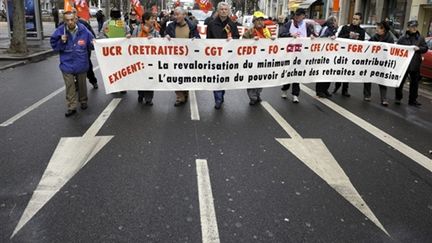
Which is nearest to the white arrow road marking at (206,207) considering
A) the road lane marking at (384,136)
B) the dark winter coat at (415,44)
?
the road lane marking at (384,136)

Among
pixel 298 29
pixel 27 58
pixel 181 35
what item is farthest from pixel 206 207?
pixel 27 58

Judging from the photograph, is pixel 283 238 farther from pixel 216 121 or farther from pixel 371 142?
pixel 216 121

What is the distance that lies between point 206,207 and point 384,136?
3910mm

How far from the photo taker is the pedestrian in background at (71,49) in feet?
23.9

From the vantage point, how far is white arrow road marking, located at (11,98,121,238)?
4108 millimetres

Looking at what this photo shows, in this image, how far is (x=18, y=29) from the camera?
1631cm

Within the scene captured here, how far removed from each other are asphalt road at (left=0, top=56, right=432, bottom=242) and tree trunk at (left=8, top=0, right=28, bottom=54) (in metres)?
9.24

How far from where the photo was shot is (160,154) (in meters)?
5.56

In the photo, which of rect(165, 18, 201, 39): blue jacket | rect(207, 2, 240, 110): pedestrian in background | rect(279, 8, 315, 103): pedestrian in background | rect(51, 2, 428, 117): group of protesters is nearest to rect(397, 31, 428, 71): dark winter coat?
rect(51, 2, 428, 117): group of protesters

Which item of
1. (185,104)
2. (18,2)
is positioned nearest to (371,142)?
(185,104)

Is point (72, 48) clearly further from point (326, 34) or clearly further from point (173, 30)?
point (326, 34)

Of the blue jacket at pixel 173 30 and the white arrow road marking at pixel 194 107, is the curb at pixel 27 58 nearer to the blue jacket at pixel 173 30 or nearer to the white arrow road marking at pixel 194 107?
the white arrow road marking at pixel 194 107

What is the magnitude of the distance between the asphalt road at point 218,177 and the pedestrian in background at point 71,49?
480 millimetres

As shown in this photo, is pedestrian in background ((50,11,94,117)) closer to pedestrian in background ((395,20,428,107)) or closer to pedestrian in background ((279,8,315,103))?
pedestrian in background ((279,8,315,103))
